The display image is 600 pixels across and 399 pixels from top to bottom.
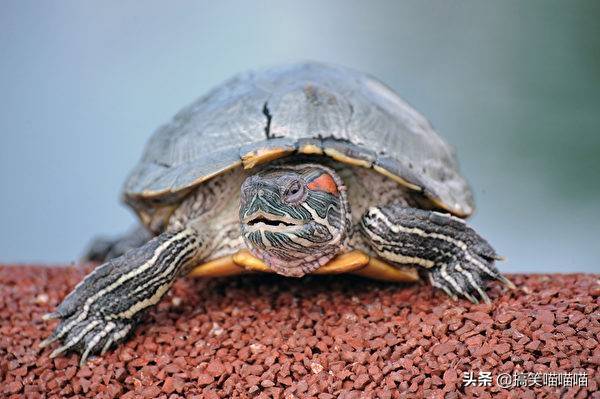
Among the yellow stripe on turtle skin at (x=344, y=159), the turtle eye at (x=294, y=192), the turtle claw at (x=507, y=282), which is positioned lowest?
the turtle eye at (x=294, y=192)

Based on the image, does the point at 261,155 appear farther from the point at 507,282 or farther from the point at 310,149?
the point at 507,282

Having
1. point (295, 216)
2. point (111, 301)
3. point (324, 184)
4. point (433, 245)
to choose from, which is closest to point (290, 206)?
point (295, 216)

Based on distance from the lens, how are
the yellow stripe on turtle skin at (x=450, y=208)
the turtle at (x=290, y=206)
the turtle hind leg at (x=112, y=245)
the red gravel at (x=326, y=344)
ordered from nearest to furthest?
1. the red gravel at (x=326, y=344)
2. the turtle at (x=290, y=206)
3. the yellow stripe on turtle skin at (x=450, y=208)
4. the turtle hind leg at (x=112, y=245)

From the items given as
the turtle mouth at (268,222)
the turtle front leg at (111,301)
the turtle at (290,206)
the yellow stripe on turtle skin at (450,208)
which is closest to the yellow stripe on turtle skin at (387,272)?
the turtle at (290,206)

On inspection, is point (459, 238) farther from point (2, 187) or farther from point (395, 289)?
point (2, 187)

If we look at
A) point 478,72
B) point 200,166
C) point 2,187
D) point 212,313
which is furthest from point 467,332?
point 2,187

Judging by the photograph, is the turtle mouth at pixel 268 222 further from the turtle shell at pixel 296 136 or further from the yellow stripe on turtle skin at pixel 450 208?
the yellow stripe on turtle skin at pixel 450 208
